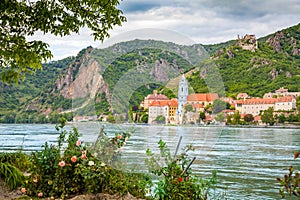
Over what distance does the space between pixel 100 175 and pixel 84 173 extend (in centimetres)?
18

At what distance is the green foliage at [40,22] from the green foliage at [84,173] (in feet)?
4.21

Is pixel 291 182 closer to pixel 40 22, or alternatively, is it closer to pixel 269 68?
pixel 40 22

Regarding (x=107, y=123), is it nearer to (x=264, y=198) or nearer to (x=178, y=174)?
(x=178, y=174)

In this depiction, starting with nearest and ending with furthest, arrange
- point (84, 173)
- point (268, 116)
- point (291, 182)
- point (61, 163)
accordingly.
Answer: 1. point (291, 182)
2. point (84, 173)
3. point (61, 163)
4. point (268, 116)

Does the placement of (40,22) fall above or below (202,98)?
above

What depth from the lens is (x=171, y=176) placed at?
502cm

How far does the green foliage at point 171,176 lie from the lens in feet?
15.8

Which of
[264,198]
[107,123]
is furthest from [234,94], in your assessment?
[107,123]

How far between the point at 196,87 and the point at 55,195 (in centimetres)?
208

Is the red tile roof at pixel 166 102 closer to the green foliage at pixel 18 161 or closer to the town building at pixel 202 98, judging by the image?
the town building at pixel 202 98

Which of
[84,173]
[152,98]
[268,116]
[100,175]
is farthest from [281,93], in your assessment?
[84,173]

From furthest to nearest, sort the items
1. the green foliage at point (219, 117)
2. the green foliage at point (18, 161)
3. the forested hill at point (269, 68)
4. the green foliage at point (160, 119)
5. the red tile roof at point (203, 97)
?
the forested hill at point (269, 68) → the green foliage at point (18, 161) → the green foliage at point (160, 119) → the green foliage at point (219, 117) → the red tile roof at point (203, 97)

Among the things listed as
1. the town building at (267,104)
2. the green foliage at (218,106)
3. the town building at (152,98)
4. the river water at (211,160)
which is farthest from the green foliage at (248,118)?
the town building at (152,98)

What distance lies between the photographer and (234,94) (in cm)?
6738
